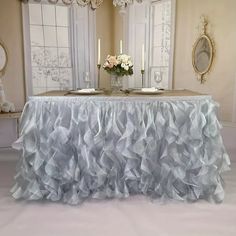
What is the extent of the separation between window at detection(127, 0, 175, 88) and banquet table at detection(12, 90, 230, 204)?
6.23ft

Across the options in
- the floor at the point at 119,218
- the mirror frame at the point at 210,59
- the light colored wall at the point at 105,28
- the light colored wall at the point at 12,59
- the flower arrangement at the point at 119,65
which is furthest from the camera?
the light colored wall at the point at 105,28

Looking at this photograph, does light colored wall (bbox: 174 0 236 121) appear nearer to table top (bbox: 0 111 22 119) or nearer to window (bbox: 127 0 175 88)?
window (bbox: 127 0 175 88)

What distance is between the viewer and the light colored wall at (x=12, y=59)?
3.89m

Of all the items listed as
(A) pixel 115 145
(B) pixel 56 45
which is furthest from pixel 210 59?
(B) pixel 56 45

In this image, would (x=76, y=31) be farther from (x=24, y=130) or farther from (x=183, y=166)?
(x=183, y=166)

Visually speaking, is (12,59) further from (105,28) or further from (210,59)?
(210,59)

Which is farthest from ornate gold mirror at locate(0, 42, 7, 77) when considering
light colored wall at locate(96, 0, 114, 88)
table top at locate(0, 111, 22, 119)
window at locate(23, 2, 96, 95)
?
light colored wall at locate(96, 0, 114, 88)

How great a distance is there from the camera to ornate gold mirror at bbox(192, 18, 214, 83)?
3600 millimetres

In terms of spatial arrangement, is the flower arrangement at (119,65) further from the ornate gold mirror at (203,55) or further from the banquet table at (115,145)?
the ornate gold mirror at (203,55)

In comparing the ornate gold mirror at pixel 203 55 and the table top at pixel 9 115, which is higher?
the ornate gold mirror at pixel 203 55

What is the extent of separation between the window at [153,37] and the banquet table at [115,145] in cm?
190

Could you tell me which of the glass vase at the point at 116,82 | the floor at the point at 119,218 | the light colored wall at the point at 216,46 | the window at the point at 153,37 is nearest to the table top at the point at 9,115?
the floor at the point at 119,218

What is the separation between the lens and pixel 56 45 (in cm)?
429

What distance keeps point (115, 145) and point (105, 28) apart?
300 centimetres
